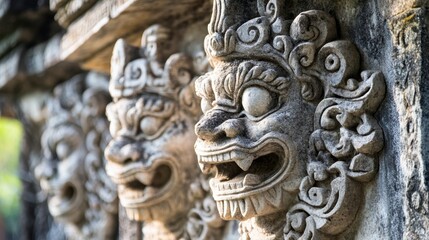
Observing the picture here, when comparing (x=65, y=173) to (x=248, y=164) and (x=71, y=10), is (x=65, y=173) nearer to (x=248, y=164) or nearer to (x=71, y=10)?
(x=71, y=10)

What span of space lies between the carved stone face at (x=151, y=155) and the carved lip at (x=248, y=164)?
813mm

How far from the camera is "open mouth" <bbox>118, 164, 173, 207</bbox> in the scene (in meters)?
4.37

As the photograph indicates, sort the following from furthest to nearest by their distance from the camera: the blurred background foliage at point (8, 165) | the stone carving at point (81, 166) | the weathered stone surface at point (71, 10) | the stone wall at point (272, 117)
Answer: the blurred background foliage at point (8, 165) → the stone carving at point (81, 166) → the weathered stone surface at point (71, 10) → the stone wall at point (272, 117)

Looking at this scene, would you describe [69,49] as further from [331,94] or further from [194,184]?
[331,94]

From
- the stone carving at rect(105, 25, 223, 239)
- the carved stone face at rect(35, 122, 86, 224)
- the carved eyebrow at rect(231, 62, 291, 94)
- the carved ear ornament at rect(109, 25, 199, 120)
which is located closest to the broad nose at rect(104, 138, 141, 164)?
the stone carving at rect(105, 25, 223, 239)

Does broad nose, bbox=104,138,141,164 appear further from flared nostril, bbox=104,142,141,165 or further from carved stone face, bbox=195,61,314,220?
carved stone face, bbox=195,61,314,220

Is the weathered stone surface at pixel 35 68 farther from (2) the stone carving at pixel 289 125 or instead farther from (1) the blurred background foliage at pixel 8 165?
(1) the blurred background foliage at pixel 8 165

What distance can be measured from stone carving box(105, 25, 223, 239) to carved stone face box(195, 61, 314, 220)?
855mm

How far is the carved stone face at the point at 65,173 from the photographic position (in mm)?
5516

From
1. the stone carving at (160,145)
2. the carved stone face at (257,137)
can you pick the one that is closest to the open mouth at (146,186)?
the stone carving at (160,145)

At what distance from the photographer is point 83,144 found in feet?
18.4

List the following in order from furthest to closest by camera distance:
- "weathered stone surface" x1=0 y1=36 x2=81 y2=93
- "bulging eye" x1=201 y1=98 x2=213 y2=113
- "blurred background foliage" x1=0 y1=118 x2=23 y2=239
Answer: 1. "blurred background foliage" x1=0 y1=118 x2=23 y2=239
2. "weathered stone surface" x1=0 y1=36 x2=81 y2=93
3. "bulging eye" x1=201 y1=98 x2=213 y2=113

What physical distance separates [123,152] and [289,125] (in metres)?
1.05

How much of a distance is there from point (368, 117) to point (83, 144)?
248 centimetres
